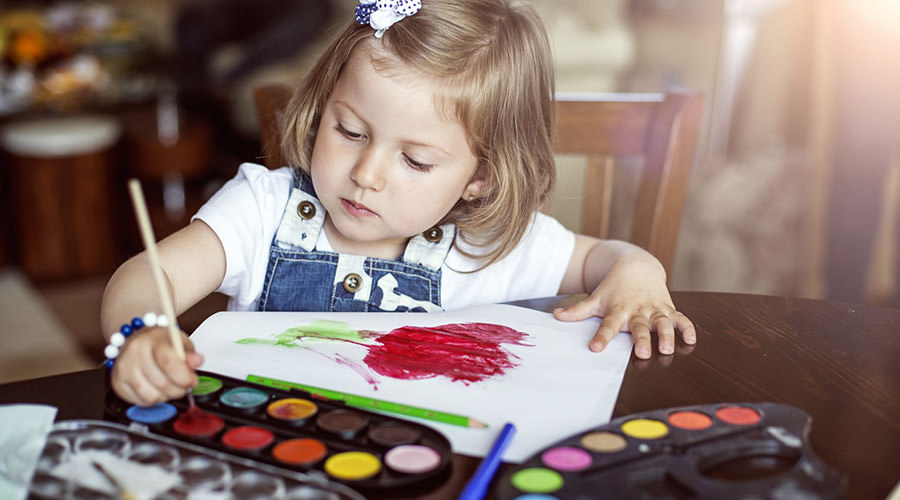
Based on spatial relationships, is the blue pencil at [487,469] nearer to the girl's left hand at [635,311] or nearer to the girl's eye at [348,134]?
the girl's left hand at [635,311]

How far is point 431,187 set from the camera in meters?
0.94

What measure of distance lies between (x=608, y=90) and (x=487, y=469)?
231 cm

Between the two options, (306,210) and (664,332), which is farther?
(306,210)

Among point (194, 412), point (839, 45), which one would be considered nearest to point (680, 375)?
point (194, 412)

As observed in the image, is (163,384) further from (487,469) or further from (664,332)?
(664,332)

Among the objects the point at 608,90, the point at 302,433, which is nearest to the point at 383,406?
the point at 302,433

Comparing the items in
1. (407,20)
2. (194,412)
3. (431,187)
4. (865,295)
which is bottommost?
(865,295)

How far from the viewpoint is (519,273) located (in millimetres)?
1085

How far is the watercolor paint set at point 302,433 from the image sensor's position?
1.80 ft

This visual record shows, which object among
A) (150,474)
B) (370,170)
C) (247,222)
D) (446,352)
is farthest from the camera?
(247,222)

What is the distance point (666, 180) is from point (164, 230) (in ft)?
7.04

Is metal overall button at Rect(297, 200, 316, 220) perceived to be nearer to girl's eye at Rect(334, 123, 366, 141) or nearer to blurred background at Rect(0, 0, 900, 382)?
girl's eye at Rect(334, 123, 366, 141)

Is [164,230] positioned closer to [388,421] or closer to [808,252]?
[808,252]

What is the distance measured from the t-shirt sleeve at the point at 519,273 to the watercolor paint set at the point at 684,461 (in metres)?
0.45
